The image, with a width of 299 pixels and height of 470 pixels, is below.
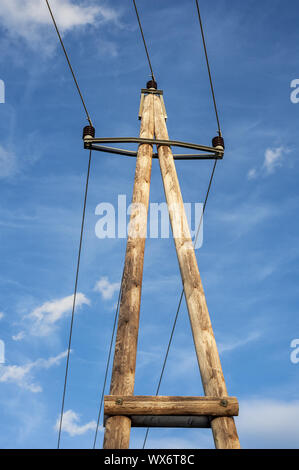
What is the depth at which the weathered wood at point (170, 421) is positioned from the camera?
4.62 m

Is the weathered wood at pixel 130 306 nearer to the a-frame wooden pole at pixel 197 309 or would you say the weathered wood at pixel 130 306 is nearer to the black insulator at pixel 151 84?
the a-frame wooden pole at pixel 197 309

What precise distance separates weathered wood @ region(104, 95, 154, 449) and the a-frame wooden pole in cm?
30

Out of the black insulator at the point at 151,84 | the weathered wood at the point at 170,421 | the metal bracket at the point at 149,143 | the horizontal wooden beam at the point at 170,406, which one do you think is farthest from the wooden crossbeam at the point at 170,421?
the black insulator at the point at 151,84

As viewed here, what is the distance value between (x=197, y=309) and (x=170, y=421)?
1177mm

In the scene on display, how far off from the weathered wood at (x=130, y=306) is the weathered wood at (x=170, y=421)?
16 cm

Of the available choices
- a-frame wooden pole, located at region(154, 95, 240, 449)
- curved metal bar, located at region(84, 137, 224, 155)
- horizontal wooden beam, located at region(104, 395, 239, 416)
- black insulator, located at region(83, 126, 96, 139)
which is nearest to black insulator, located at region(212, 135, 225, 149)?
curved metal bar, located at region(84, 137, 224, 155)

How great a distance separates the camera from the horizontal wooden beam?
4.47 meters

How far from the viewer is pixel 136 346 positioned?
16.0 feet

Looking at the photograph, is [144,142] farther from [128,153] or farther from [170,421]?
[170,421]

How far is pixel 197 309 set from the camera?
16.9ft

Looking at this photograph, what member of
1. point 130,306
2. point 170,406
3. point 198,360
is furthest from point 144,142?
point 170,406

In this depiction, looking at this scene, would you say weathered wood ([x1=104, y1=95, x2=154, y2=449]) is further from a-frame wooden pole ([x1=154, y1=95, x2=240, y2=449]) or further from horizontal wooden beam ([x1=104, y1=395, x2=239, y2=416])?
a-frame wooden pole ([x1=154, y1=95, x2=240, y2=449])
